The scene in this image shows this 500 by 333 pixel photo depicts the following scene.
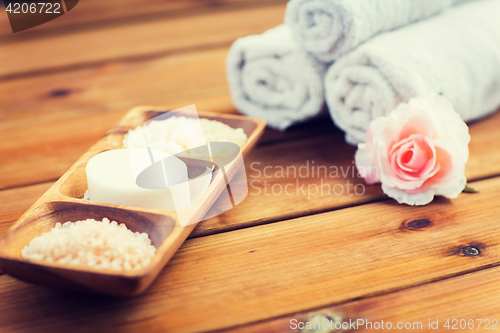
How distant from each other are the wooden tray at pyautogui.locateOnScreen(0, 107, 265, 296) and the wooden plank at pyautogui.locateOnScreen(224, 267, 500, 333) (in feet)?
0.27

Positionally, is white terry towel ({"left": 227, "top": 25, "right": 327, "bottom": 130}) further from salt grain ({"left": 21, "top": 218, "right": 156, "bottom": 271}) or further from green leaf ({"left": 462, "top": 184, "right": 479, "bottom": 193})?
salt grain ({"left": 21, "top": 218, "right": 156, "bottom": 271})

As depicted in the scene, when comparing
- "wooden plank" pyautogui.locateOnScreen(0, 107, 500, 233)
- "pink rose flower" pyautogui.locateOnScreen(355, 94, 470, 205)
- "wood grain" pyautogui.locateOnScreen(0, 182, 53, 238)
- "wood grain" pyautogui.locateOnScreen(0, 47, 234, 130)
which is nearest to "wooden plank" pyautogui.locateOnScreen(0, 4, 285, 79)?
"wood grain" pyautogui.locateOnScreen(0, 47, 234, 130)

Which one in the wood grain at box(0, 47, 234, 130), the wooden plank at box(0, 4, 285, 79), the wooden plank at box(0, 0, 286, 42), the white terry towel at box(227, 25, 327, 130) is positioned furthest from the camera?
the wooden plank at box(0, 0, 286, 42)

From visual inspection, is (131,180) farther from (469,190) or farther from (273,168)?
(469,190)

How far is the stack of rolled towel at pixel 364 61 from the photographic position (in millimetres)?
507

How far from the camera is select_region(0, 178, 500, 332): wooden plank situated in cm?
34

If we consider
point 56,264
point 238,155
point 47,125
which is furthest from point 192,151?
point 47,125

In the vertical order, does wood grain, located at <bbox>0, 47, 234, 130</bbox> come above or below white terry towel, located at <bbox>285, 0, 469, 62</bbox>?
below

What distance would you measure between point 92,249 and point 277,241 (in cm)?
17

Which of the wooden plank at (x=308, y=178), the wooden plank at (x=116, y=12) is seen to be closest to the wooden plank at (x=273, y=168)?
the wooden plank at (x=308, y=178)

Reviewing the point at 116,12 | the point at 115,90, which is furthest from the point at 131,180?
the point at 116,12

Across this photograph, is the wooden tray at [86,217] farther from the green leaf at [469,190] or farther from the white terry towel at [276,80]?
the green leaf at [469,190]

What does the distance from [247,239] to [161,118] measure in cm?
23

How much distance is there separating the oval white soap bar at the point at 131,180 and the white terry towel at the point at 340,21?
0.24m
